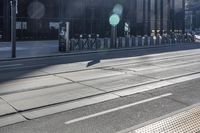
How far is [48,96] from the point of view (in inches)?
373

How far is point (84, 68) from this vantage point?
15.3 metres

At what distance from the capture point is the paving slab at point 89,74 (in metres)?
12.7

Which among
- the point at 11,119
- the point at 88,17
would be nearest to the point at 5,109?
the point at 11,119

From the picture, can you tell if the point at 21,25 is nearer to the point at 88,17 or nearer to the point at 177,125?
the point at 88,17

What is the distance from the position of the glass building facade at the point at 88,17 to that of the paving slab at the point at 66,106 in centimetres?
2615

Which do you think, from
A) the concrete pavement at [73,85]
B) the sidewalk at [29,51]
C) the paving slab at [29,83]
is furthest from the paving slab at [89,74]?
the sidewalk at [29,51]

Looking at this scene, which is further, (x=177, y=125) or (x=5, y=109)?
(x=5, y=109)

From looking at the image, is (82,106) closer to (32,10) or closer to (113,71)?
(113,71)

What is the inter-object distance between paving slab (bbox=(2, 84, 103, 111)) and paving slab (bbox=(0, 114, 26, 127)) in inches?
20.3

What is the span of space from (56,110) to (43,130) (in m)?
1.51

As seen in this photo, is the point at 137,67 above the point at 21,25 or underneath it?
underneath

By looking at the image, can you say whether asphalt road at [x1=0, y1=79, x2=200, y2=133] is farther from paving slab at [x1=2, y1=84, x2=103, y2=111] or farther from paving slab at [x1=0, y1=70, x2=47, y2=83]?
paving slab at [x1=0, y1=70, x2=47, y2=83]

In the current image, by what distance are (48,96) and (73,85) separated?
1716 millimetres

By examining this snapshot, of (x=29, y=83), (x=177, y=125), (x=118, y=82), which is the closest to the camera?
(x=177, y=125)
